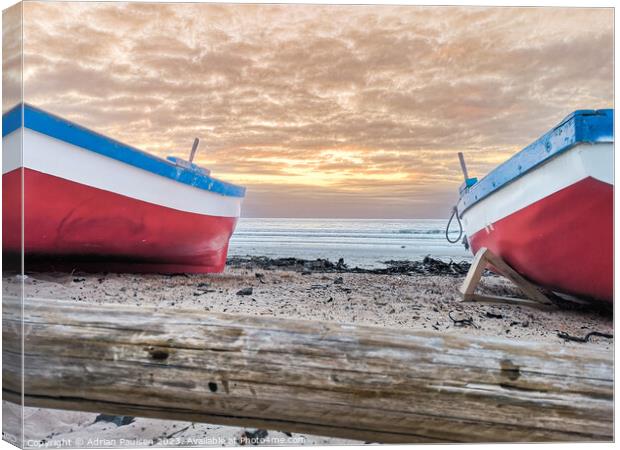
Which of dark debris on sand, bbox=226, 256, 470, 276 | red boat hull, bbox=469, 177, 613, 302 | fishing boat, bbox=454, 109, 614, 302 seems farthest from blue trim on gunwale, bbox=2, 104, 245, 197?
red boat hull, bbox=469, 177, 613, 302

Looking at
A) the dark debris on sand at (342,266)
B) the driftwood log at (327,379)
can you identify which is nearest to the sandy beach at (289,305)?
the dark debris on sand at (342,266)

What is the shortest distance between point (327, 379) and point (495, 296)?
1.33 metres

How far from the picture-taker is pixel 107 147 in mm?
2186

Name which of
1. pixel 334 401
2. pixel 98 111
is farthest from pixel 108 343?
pixel 98 111

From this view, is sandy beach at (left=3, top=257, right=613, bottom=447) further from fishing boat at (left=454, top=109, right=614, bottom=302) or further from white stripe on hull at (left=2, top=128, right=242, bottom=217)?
white stripe on hull at (left=2, top=128, right=242, bottom=217)

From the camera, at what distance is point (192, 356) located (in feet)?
4.23

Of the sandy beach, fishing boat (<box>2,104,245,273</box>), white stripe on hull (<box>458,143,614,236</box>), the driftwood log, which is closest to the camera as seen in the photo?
the driftwood log

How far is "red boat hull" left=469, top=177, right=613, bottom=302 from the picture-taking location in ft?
6.10

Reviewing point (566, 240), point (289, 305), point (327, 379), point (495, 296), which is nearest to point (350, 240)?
point (495, 296)

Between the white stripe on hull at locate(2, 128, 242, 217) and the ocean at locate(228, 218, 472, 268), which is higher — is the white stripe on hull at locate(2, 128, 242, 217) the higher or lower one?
the higher one

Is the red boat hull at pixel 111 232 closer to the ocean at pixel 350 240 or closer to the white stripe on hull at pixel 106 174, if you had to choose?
the white stripe on hull at pixel 106 174

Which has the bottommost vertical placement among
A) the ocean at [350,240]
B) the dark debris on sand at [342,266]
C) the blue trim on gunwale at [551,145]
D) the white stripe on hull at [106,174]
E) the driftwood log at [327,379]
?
the driftwood log at [327,379]

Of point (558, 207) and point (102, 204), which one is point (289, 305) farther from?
point (558, 207)

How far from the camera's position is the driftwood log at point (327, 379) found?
127 centimetres
